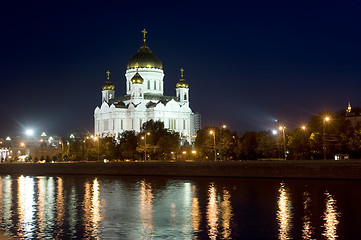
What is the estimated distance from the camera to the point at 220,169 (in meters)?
55.0

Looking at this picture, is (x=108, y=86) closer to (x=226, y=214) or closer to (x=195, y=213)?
(x=195, y=213)

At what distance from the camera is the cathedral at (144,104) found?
350ft

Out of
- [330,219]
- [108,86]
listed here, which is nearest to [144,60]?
[108,86]

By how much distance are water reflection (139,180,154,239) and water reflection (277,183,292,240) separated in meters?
5.40

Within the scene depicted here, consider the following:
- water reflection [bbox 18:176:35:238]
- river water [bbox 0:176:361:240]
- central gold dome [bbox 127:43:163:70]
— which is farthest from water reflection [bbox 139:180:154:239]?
central gold dome [bbox 127:43:163:70]

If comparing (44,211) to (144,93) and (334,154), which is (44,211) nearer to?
(334,154)

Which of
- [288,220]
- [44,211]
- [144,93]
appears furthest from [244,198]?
[144,93]

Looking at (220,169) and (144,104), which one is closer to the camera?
(220,169)

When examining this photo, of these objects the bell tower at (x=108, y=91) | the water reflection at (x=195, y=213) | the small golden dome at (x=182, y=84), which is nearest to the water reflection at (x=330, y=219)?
the water reflection at (x=195, y=213)

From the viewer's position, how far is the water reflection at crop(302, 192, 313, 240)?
24.3 meters

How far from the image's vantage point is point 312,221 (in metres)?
27.7

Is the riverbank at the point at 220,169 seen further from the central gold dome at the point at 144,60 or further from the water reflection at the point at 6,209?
the central gold dome at the point at 144,60

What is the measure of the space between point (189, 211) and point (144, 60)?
260ft

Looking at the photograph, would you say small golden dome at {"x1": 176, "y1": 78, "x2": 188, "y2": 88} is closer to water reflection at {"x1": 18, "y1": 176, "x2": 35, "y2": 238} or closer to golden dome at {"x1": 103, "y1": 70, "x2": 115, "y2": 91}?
golden dome at {"x1": 103, "y1": 70, "x2": 115, "y2": 91}
